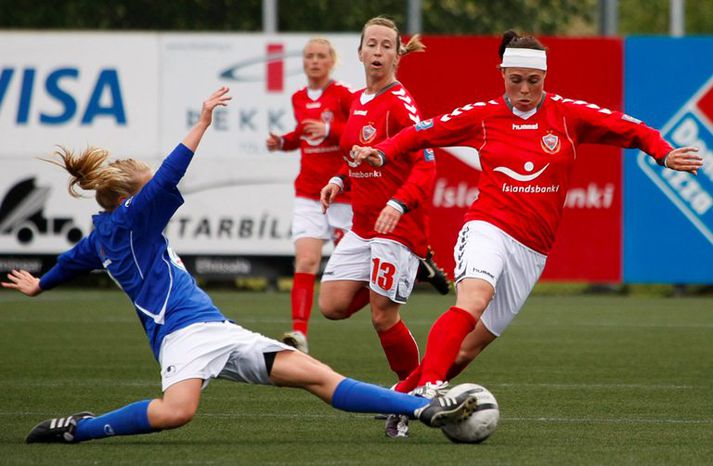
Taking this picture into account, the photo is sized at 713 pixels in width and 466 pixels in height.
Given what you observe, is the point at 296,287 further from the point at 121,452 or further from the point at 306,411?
the point at 121,452

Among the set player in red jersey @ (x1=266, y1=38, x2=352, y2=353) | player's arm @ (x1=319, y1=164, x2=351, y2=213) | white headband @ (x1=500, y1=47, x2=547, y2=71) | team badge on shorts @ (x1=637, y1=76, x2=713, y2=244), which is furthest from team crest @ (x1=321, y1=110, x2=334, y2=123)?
team badge on shorts @ (x1=637, y1=76, x2=713, y2=244)

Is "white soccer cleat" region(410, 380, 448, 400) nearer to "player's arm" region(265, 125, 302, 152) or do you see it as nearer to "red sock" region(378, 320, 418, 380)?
"red sock" region(378, 320, 418, 380)

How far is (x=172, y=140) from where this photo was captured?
17922 mm

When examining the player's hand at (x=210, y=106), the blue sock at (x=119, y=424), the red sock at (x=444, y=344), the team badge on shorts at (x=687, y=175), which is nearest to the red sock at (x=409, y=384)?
the red sock at (x=444, y=344)

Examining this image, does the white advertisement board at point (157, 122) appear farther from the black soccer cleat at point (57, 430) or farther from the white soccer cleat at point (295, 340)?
the black soccer cleat at point (57, 430)

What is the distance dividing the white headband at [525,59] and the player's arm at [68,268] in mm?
2229

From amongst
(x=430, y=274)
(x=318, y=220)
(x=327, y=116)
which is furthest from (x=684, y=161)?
(x=327, y=116)

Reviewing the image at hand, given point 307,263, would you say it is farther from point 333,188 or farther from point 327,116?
point 333,188

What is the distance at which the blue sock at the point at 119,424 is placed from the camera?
269 inches

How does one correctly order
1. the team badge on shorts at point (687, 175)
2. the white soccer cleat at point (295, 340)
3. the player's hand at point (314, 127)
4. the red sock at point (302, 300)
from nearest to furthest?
the player's hand at point (314, 127) < the white soccer cleat at point (295, 340) < the red sock at point (302, 300) < the team badge on shorts at point (687, 175)

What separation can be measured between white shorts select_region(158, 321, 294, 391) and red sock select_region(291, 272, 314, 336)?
154 inches

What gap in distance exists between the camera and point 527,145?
768 cm

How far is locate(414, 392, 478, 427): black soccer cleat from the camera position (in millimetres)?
6641

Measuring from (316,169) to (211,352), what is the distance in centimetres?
503
